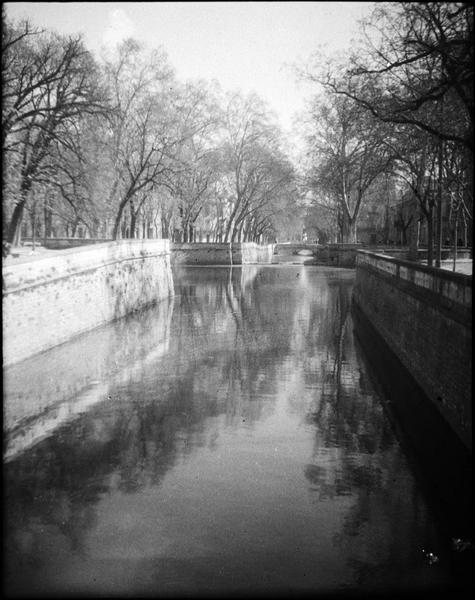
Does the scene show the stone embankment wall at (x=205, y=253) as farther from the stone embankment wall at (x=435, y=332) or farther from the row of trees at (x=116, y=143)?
the stone embankment wall at (x=435, y=332)

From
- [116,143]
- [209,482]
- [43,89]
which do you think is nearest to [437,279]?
[209,482]

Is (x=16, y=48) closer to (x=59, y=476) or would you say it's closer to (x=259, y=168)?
(x=59, y=476)

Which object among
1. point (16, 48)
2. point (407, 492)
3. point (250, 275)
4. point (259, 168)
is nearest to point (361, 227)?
point (259, 168)

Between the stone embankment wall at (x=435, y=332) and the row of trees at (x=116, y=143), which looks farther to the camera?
the row of trees at (x=116, y=143)

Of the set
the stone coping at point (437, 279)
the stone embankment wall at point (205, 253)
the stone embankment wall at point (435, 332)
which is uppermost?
the stone embankment wall at point (205, 253)

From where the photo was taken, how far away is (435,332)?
36.7 ft

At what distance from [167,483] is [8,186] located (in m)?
9.64

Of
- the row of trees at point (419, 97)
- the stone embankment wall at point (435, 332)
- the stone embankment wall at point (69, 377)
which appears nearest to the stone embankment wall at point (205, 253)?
the row of trees at point (419, 97)

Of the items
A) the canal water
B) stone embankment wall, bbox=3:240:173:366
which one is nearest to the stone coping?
the canal water

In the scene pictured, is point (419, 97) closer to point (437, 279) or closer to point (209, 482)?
point (437, 279)

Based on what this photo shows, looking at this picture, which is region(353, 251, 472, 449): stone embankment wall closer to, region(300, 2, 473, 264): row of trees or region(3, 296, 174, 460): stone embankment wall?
region(300, 2, 473, 264): row of trees

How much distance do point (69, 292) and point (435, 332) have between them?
1055cm

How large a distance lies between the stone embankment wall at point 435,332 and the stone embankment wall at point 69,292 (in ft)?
27.6

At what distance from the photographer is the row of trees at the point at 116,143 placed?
21.8 metres
